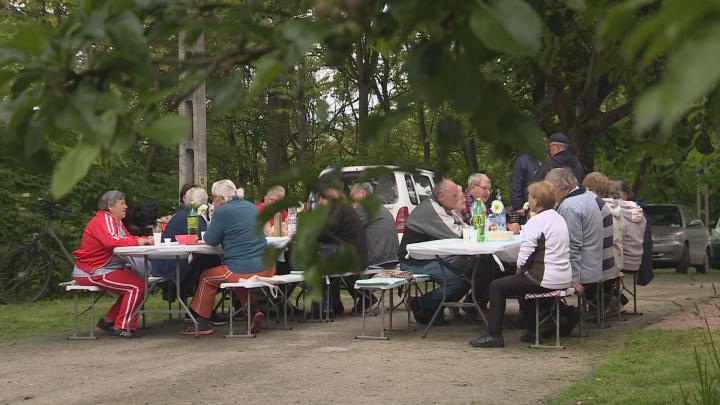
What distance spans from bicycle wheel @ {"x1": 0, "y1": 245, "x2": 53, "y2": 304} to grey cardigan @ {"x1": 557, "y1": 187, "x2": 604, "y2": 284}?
864 cm

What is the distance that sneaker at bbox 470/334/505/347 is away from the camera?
9.34 metres

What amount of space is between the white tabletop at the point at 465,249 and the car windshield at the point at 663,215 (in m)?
13.8

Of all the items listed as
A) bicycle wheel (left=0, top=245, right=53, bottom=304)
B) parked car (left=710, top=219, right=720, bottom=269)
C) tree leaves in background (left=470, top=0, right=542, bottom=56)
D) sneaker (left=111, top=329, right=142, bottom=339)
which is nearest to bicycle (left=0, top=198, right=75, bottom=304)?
bicycle wheel (left=0, top=245, right=53, bottom=304)

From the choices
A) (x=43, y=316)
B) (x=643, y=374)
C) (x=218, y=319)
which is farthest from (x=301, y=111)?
(x=43, y=316)

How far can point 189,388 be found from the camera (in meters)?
7.35

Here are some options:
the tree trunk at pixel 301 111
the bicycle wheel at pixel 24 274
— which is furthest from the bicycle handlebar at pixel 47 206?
the tree trunk at pixel 301 111

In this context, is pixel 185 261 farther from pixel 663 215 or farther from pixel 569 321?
pixel 663 215

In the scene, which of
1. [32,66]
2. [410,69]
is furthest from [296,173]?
[32,66]

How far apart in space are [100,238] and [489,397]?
483 centimetres

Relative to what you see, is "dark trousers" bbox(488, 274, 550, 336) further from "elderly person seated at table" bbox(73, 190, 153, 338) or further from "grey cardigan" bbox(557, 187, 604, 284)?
"elderly person seated at table" bbox(73, 190, 153, 338)

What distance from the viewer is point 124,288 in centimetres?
1038

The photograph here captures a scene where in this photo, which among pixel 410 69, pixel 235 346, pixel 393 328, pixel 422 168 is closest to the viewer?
pixel 410 69

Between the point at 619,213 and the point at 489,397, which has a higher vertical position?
the point at 619,213

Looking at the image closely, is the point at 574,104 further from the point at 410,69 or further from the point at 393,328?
the point at 410,69
